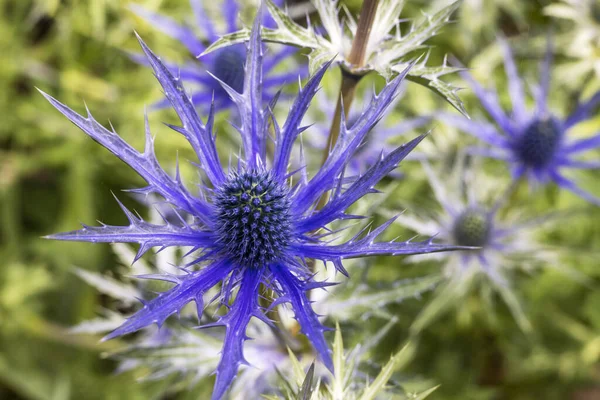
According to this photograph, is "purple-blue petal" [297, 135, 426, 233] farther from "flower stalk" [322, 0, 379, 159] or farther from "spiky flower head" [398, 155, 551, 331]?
"spiky flower head" [398, 155, 551, 331]

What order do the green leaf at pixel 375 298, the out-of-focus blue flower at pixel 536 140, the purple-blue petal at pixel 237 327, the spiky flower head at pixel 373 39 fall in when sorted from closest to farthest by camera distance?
the purple-blue petal at pixel 237 327 → the spiky flower head at pixel 373 39 → the green leaf at pixel 375 298 → the out-of-focus blue flower at pixel 536 140

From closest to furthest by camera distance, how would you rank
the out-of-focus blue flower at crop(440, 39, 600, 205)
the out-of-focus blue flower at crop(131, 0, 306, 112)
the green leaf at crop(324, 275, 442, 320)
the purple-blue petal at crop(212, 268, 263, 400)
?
the purple-blue petal at crop(212, 268, 263, 400), the green leaf at crop(324, 275, 442, 320), the out-of-focus blue flower at crop(131, 0, 306, 112), the out-of-focus blue flower at crop(440, 39, 600, 205)

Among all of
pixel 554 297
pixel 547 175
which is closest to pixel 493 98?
pixel 547 175

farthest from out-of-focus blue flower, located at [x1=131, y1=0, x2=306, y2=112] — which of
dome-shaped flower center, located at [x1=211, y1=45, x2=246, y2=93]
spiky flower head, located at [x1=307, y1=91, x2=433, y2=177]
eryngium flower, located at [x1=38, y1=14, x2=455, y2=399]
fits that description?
eryngium flower, located at [x1=38, y1=14, x2=455, y2=399]

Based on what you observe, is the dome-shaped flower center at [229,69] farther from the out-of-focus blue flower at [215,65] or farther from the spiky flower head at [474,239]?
the spiky flower head at [474,239]

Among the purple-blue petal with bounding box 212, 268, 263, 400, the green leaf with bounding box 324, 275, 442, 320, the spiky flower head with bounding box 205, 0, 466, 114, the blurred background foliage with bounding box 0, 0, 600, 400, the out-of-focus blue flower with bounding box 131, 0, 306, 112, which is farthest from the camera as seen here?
the blurred background foliage with bounding box 0, 0, 600, 400

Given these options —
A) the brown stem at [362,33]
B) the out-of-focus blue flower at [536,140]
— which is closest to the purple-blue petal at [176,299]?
the brown stem at [362,33]
